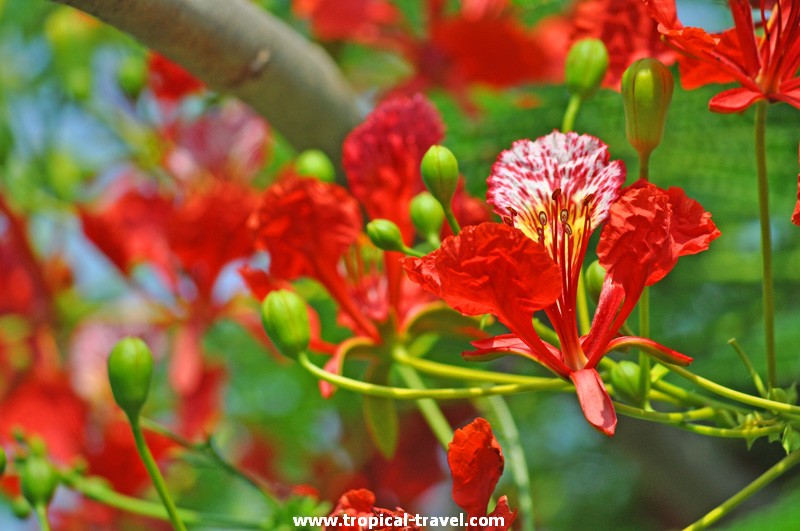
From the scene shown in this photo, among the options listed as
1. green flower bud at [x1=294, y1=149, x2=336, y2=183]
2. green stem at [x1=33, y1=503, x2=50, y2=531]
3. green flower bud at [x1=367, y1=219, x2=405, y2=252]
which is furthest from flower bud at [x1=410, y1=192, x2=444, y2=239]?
green stem at [x1=33, y1=503, x2=50, y2=531]

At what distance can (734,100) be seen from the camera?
0.66 meters

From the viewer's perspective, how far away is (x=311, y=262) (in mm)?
853

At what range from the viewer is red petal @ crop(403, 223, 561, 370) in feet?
2.00

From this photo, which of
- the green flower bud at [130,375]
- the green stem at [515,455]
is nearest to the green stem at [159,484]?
the green flower bud at [130,375]

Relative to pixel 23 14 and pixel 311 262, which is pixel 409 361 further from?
pixel 23 14

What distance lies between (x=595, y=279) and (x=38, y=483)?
42cm

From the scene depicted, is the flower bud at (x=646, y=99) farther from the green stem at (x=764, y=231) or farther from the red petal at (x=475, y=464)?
the red petal at (x=475, y=464)

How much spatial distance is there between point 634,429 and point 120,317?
2.16 ft

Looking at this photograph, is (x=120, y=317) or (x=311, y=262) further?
(x=120, y=317)

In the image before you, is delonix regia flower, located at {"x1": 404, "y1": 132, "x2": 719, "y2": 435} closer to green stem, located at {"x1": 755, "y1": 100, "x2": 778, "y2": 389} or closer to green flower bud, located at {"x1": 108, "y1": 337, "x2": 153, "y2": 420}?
green stem, located at {"x1": 755, "y1": 100, "x2": 778, "y2": 389}

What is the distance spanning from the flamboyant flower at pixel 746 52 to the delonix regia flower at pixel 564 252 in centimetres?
8

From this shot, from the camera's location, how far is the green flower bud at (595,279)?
70 cm

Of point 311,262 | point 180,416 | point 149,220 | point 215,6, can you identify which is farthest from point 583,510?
point 215,6

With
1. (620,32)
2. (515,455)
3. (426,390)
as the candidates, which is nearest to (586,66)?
(620,32)
